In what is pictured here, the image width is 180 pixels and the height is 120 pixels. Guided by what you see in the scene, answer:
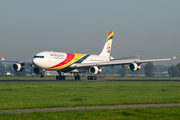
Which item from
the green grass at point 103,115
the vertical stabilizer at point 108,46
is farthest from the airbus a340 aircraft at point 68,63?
the green grass at point 103,115

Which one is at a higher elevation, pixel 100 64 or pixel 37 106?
pixel 100 64

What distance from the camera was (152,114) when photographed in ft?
57.0

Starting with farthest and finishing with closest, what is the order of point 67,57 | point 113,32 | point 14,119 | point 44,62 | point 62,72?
point 113,32 → point 62,72 → point 67,57 → point 44,62 → point 14,119

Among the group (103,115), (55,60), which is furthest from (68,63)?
(103,115)

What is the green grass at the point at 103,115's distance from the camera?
623 inches

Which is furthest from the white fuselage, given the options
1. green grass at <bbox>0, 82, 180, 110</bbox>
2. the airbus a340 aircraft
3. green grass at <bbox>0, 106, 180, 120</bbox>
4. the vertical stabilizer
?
green grass at <bbox>0, 106, 180, 120</bbox>

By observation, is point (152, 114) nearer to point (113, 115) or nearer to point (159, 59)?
point (113, 115)

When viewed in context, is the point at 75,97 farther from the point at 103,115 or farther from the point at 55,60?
the point at 55,60

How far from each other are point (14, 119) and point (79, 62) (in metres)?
53.6

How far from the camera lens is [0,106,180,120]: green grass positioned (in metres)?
15.8

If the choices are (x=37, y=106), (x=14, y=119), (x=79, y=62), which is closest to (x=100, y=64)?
(x=79, y=62)

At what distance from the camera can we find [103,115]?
16.8 m

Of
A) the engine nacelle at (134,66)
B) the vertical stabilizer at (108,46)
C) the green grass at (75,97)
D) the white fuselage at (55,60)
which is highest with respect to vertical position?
the vertical stabilizer at (108,46)

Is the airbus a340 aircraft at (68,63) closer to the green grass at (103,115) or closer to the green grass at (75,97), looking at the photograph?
the green grass at (75,97)
